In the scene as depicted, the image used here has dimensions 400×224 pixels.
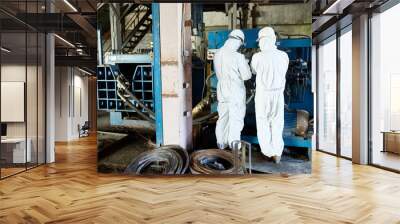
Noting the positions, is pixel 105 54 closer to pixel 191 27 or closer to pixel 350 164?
pixel 191 27

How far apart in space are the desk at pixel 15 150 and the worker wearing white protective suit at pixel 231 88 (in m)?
3.89

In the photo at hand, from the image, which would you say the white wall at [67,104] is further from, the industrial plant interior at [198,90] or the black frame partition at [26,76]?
the industrial plant interior at [198,90]

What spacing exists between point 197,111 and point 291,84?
67.7 inches

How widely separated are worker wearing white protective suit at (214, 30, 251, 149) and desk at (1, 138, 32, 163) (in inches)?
153

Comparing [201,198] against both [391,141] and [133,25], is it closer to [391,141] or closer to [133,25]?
[133,25]

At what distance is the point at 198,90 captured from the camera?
246 inches

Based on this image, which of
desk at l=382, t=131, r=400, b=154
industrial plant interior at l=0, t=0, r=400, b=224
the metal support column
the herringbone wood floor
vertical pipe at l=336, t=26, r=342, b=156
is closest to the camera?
the herringbone wood floor

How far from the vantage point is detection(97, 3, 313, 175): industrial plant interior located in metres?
6.20

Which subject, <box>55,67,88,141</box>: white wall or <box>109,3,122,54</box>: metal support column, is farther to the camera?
<box>55,67,88,141</box>: white wall

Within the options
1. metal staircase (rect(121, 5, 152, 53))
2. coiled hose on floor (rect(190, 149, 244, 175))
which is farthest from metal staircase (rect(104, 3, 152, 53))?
coiled hose on floor (rect(190, 149, 244, 175))

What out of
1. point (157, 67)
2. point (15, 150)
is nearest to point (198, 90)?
point (157, 67)

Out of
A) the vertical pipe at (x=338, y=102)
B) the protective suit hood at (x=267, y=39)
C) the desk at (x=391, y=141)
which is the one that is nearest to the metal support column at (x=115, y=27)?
the protective suit hood at (x=267, y=39)

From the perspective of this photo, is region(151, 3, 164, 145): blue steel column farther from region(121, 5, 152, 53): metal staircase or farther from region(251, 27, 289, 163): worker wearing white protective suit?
region(251, 27, 289, 163): worker wearing white protective suit

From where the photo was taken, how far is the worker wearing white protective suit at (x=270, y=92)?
6.17 meters
